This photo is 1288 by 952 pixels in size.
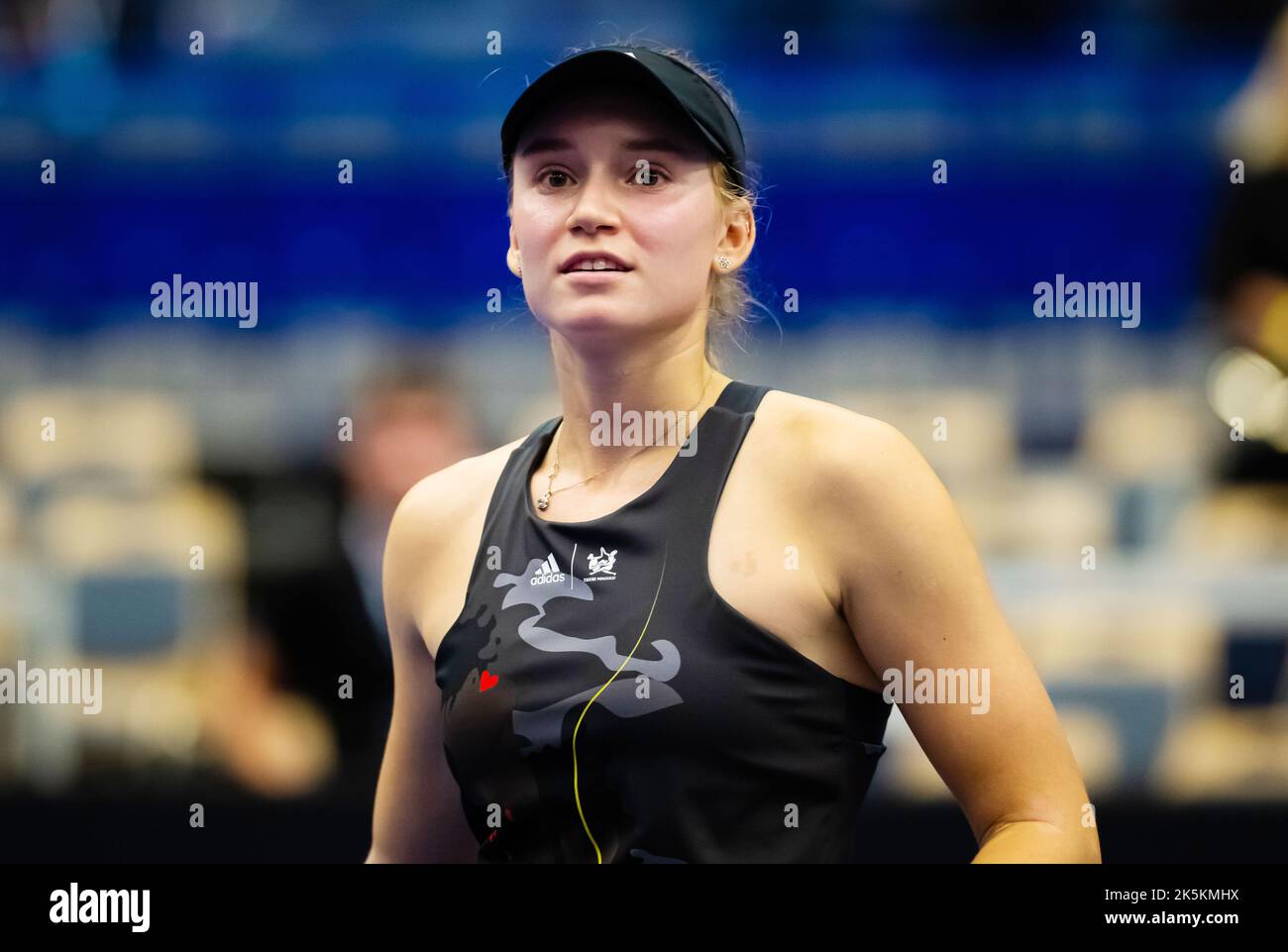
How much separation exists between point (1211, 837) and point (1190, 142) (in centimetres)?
194

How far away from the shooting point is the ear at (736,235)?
188 centimetres

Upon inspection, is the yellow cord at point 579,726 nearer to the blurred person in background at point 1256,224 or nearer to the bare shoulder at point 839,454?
the bare shoulder at point 839,454

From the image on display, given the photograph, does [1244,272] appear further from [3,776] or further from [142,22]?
[3,776]

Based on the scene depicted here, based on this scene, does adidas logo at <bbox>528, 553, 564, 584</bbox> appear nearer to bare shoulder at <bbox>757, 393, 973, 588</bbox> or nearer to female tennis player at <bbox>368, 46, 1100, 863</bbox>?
female tennis player at <bbox>368, 46, 1100, 863</bbox>

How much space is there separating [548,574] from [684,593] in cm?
19

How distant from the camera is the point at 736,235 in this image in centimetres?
190

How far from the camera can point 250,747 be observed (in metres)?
3.83

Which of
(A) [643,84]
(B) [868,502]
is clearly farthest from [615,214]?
(B) [868,502]

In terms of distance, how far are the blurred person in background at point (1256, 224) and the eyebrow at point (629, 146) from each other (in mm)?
2683

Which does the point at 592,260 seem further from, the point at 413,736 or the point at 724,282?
the point at 413,736

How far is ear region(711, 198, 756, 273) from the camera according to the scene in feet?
6.15

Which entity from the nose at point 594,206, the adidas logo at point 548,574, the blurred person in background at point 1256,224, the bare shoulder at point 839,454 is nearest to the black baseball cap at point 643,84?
the nose at point 594,206

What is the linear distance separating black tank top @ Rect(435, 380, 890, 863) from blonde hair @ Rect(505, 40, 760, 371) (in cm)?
23

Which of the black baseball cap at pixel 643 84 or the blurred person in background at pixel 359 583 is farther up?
the black baseball cap at pixel 643 84
